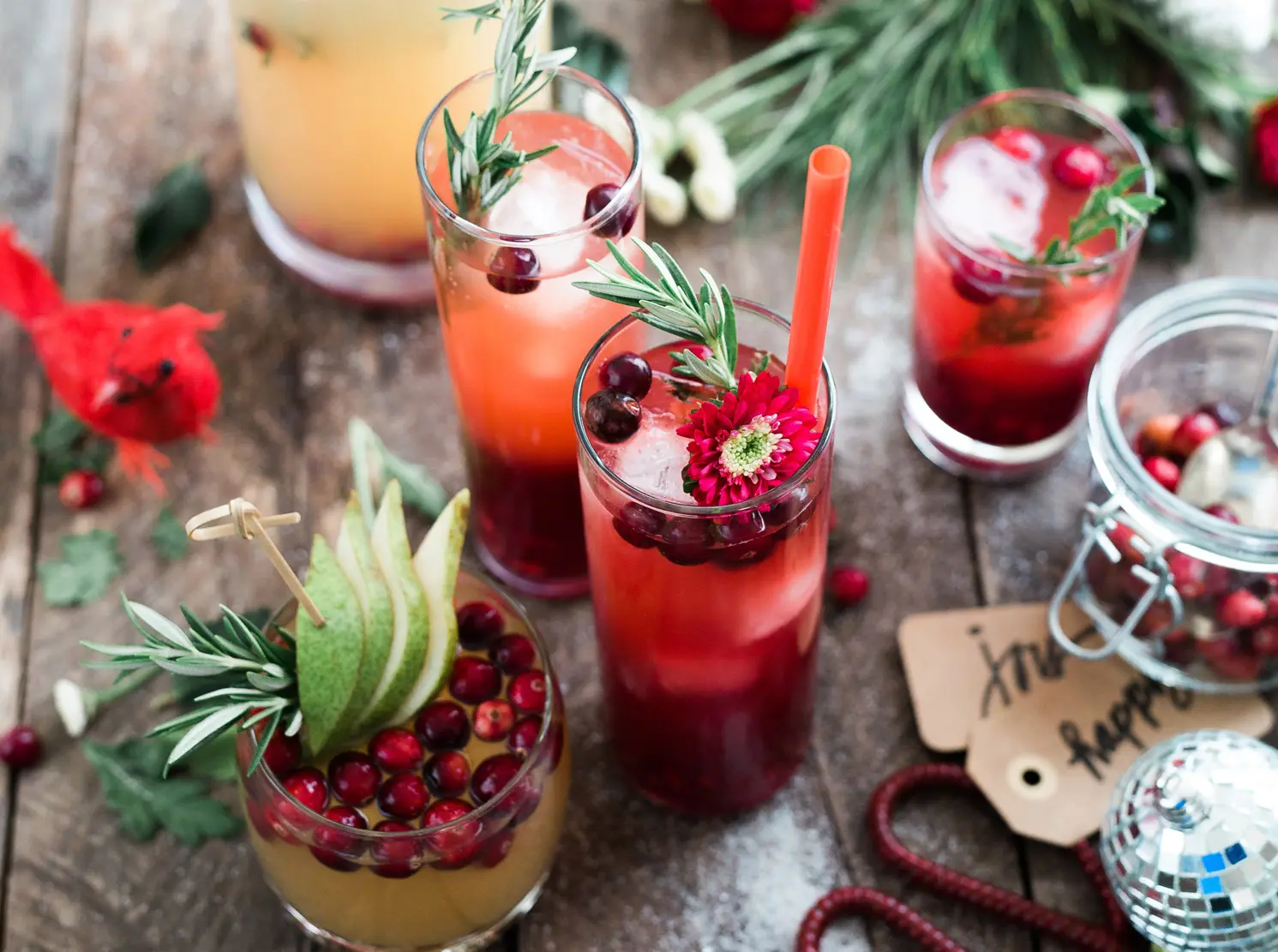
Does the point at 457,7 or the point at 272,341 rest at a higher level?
the point at 457,7

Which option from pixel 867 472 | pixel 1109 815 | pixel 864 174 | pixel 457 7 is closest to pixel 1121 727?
pixel 1109 815

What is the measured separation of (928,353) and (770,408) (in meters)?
0.41

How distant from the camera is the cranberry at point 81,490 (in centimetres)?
116

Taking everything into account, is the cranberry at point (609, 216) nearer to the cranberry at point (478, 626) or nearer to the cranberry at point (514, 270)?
the cranberry at point (514, 270)

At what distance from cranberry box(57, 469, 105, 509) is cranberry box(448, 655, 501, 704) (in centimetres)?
42

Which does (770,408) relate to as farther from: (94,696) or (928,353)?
(94,696)

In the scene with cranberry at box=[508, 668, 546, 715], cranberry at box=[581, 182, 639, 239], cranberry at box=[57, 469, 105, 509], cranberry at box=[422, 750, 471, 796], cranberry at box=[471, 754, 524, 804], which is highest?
cranberry at box=[581, 182, 639, 239]

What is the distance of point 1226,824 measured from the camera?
0.87 meters

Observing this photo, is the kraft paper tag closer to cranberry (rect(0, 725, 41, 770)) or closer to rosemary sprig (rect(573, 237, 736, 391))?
rosemary sprig (rect(573, 237, 736, 391))

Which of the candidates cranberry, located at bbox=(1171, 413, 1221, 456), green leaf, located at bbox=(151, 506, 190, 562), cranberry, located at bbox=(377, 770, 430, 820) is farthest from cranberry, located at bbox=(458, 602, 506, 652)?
cranberry, located at bbox=(1171, 413, 1221, 456)

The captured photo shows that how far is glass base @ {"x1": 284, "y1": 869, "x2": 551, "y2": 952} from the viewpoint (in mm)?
928

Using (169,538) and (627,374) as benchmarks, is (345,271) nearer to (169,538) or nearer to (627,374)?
(169,538)

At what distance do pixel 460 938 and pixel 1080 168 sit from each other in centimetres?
72

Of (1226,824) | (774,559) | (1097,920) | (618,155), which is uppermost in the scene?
(618,155)
